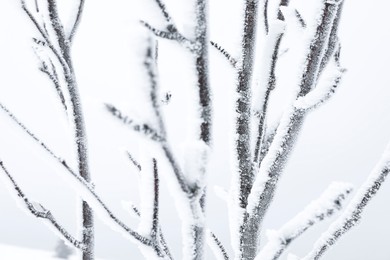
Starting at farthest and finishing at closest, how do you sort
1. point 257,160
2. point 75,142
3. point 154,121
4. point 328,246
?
point 75,142 → point 257,160 → point 328,246 → point 154,121

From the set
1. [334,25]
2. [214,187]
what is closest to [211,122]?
[334,25]

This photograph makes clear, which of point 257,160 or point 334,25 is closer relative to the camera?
point 334,25

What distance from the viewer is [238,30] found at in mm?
890

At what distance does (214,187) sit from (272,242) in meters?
0.52

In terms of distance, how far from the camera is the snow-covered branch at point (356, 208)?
0.80 m

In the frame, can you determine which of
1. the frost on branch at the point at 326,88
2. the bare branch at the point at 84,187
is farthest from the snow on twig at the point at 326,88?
the bare branch at the point at 84,187

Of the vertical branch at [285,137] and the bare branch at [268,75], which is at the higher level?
the bare branch at [268,75]

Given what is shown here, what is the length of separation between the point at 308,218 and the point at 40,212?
695 mm

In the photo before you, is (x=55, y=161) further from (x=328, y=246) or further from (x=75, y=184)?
(x=328, y=246)

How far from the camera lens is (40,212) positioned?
102 centimetres

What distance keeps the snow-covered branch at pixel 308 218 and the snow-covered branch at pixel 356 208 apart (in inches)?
7.4

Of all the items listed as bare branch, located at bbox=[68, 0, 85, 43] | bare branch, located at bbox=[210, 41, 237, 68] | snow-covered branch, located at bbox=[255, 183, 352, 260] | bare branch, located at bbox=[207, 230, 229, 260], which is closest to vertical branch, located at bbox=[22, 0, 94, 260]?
bare branch, located at bbox=[68, 0, 85, 43]

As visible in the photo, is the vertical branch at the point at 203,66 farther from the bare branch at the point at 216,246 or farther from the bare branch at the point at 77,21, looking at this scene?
the bare branch at the point at 77,21

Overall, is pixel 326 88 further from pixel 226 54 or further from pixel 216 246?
pixel 216 246
